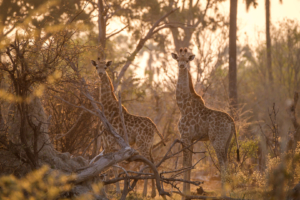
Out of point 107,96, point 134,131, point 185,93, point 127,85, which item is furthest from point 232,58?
point 134,131

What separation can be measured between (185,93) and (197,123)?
92cm

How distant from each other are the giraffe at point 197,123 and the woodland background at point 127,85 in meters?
0.72

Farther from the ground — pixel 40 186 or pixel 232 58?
pixel 232 58

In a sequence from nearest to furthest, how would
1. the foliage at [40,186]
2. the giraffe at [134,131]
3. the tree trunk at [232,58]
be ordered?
the foliage at [40,186] → the giraffe at [134,131] → the tree trunk at [232,58]

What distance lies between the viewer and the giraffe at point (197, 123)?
26.5ft

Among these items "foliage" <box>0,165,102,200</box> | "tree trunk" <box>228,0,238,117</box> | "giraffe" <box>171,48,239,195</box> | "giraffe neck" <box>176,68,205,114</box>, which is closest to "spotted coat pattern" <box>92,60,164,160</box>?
"giraffe" <box>171,48,239,195</box>

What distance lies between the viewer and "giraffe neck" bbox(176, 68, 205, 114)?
28.9 ft

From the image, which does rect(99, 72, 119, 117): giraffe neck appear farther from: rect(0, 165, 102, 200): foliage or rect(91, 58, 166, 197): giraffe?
rect(0, 165, 102, 200): foliage

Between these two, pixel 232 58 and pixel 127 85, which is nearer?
pixel 127 85

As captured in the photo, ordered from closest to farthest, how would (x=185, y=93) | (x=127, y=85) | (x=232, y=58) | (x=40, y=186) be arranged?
1. (x=40, y=186)
2. (x=185, y=93)
3. (x=127, y=85)
4. (x=232, y=58)

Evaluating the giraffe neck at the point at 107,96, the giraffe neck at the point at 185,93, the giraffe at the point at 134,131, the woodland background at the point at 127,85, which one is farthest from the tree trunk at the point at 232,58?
the giraffe neck at the point at 107,96

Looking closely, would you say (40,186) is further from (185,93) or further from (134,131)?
(185,93)

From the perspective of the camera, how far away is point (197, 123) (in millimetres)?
8453

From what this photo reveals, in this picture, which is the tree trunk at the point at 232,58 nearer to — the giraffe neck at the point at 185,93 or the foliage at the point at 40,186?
the giraffe neck at the point at 185,93
